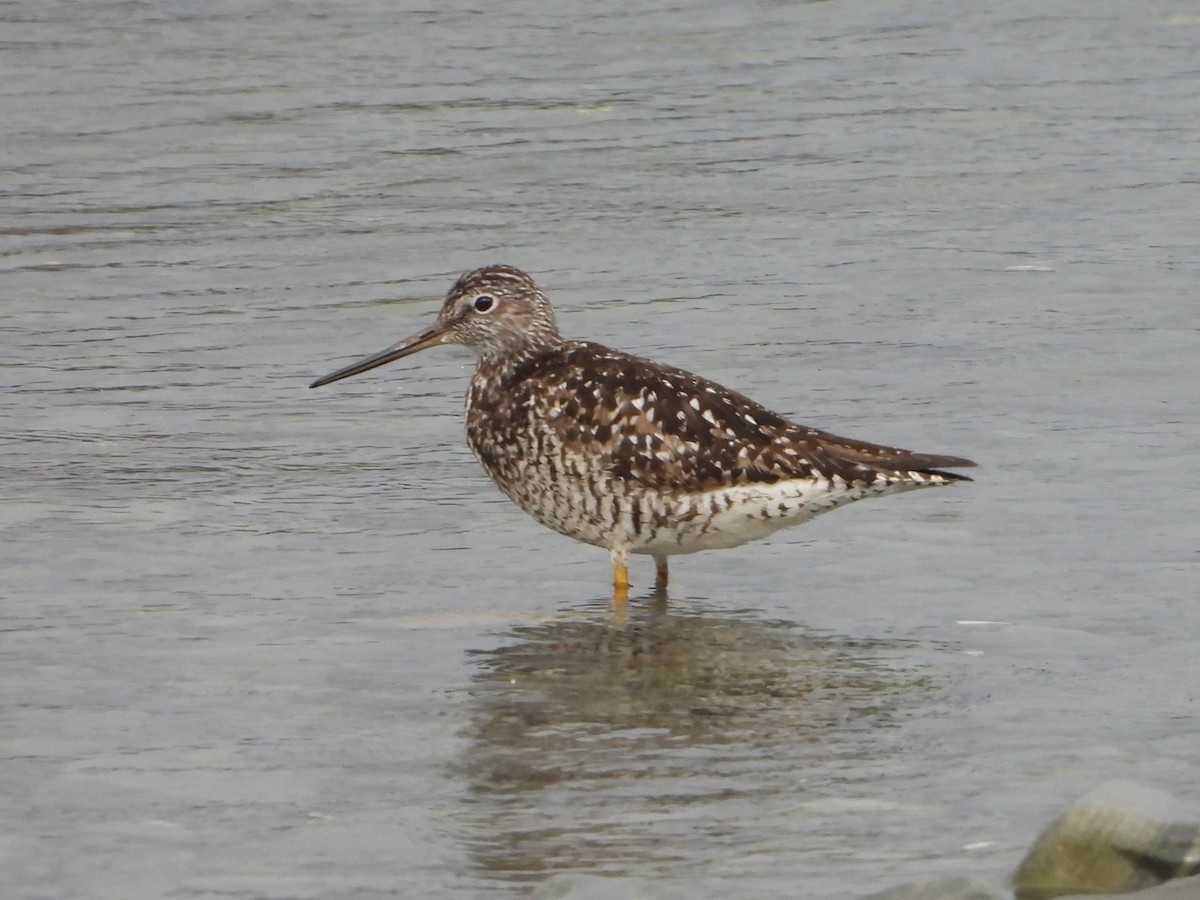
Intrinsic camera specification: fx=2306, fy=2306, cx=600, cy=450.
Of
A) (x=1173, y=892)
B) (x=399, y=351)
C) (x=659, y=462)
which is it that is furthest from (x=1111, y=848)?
(x=399, y=351)

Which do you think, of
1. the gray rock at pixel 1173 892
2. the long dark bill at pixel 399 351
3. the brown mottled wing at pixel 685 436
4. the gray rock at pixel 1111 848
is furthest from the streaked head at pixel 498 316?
the gray rock at pixel 1173 892

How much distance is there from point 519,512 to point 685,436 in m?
1.20

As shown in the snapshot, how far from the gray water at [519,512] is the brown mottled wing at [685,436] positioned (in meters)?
0.43

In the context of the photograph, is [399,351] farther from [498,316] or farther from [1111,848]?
[1111,848]

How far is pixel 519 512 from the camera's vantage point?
9148mm

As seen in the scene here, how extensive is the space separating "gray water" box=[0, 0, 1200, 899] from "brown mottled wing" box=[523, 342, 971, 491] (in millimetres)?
429

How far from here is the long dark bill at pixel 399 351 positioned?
9281 millimetres

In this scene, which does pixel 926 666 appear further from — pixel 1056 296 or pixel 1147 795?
pixel 1056 296

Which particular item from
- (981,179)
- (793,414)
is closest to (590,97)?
(981,179)

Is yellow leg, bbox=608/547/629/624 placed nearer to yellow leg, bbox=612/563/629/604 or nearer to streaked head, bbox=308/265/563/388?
yellow leg, bbox=612/563/629/604

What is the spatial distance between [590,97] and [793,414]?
6143 mm

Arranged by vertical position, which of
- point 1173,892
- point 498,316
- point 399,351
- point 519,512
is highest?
point 498,316

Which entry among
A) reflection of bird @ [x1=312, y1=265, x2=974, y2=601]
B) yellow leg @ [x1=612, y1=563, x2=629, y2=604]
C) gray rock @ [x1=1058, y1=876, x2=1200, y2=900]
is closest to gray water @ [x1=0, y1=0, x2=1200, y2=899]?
yellow leg @ [x1=612, y1=563, x2=629, y2=604]

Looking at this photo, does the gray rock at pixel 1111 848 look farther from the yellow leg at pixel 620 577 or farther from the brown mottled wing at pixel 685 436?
the yellow leg at pixel 620 577
